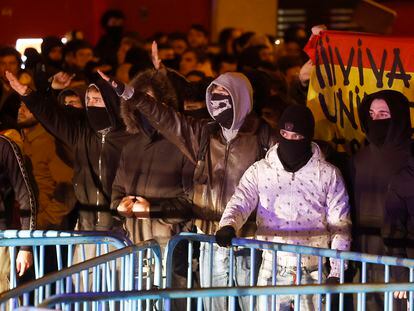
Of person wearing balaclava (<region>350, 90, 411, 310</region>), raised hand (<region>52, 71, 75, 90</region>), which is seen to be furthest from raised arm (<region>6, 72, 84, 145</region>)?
person wearing balaclava (<region>350, 90, 411, 310</region>)

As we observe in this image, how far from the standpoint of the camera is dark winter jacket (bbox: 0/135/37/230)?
984 centimetres

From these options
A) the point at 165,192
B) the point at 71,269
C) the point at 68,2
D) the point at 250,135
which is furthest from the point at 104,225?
the point at 68,2

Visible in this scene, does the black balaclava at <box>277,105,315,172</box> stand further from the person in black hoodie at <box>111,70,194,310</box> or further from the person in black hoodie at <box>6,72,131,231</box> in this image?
the person in black hoodie at <box>6,72,131,231</box>

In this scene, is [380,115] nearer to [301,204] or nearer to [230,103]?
[301,204]

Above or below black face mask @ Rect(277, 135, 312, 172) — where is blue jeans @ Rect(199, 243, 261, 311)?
below

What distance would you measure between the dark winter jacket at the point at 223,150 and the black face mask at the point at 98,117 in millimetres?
567

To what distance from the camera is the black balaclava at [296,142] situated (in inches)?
353

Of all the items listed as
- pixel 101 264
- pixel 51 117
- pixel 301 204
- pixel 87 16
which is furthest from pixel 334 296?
pixel 87 16

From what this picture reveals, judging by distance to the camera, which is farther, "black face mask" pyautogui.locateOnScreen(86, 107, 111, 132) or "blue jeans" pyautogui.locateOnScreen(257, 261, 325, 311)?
"black face mask" pyautogui.locateOnScreen(86, 107, 111, 132)

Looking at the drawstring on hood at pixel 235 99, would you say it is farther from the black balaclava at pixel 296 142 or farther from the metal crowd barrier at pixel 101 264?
the metal crowd barrier at pixel 101 264

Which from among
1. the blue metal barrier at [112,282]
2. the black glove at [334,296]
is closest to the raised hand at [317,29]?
the black glove at [334,296]

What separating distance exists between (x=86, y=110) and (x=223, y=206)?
1.67 metres

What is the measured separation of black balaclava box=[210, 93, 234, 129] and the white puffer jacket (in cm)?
66

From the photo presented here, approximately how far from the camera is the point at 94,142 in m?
10.5
